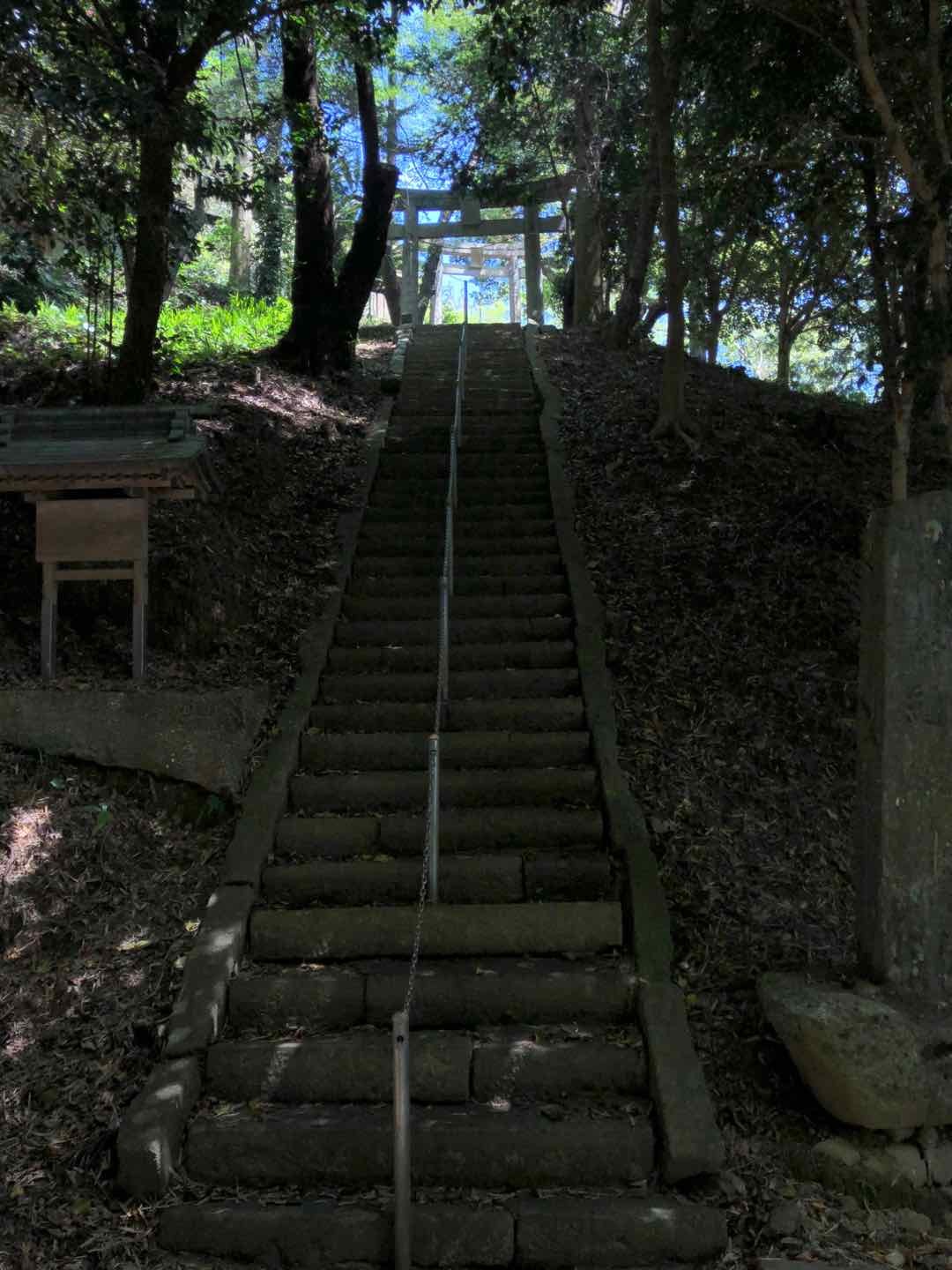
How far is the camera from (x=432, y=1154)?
4012 millimetres

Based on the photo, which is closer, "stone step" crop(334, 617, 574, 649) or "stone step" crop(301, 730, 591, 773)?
"stone step" crop(301, 730, 591, 773)

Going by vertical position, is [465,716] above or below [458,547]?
below

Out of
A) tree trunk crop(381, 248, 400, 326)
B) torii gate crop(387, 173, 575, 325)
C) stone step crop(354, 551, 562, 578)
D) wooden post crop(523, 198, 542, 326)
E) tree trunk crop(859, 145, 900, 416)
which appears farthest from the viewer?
tree trunk crop(381, 248, 400, 326)

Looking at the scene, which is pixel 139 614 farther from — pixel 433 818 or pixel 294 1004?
pixel 294 1004

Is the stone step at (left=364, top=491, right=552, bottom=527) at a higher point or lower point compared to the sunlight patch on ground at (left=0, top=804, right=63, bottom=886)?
higher

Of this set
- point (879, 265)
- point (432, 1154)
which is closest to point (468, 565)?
point (879, 265)

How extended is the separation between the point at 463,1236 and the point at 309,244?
12268 mm

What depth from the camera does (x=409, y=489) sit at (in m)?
10.1

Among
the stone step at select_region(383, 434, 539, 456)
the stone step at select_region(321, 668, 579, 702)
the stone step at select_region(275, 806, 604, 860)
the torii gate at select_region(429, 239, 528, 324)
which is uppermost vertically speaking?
the torii gate at select_region(429, 239, 528, 324)

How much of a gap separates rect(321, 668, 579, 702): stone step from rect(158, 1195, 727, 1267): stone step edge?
3585mm

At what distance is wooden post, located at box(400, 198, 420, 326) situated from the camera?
82.8 ft

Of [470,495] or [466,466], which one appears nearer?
[470,495]

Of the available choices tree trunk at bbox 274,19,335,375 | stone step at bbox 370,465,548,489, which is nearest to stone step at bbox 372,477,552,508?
stone step at bbox 370,465,548,489

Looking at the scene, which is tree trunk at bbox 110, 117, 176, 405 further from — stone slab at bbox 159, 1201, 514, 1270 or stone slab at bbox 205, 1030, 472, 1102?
stone slab at bbox 159, 1201, 514, 1270
